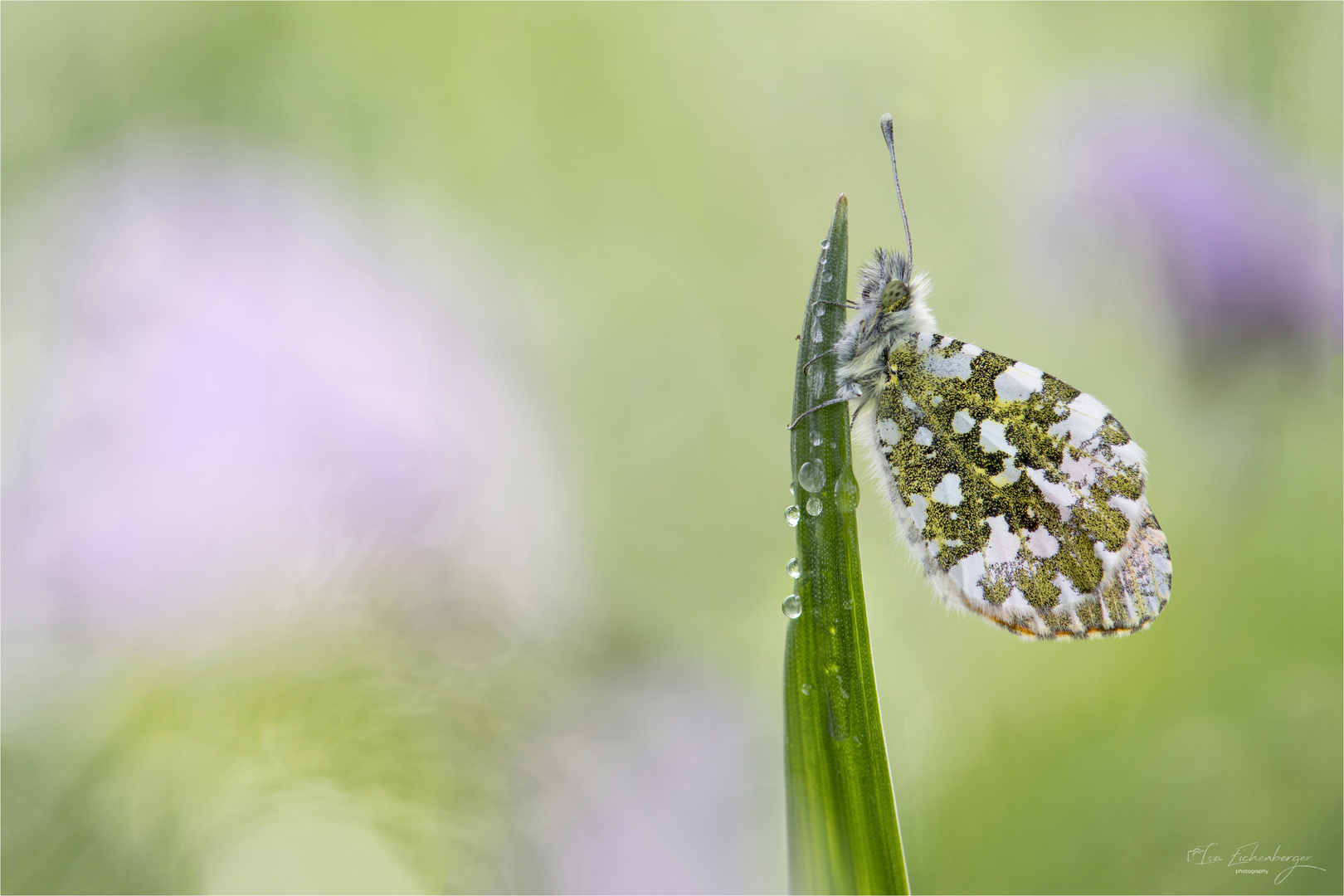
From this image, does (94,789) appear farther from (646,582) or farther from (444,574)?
(646,582)

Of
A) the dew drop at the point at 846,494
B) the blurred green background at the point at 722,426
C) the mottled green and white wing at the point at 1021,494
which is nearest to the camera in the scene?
the dew drop at the point at 846,494

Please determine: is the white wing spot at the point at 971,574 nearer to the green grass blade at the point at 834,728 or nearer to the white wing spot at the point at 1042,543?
the white wing spot at the point at 1042,543

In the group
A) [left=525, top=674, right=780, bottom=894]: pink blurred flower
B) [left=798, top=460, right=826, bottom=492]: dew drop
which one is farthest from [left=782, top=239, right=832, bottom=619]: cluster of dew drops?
[left=525, top=674, right=780, bottom=894]: pink blurred flower

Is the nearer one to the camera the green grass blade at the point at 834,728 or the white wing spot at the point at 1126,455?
the green grass blade at the point at 834,728

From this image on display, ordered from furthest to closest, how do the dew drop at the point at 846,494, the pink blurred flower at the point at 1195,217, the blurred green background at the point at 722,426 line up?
the pink blurred flower at the point at 1195,217 → the blurred green background at the point at 722,426 → the dew drop at the point at 846,494

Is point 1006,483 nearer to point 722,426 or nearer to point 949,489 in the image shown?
point 949,489

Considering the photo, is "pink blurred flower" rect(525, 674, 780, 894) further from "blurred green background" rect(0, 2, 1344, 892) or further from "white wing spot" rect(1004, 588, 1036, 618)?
"white wing spot" rect(1004, 588, 1036, 618)

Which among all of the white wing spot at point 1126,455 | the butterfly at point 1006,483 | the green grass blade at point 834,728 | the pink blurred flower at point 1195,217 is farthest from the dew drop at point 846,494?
the pink blurred flower at point 1195,217
